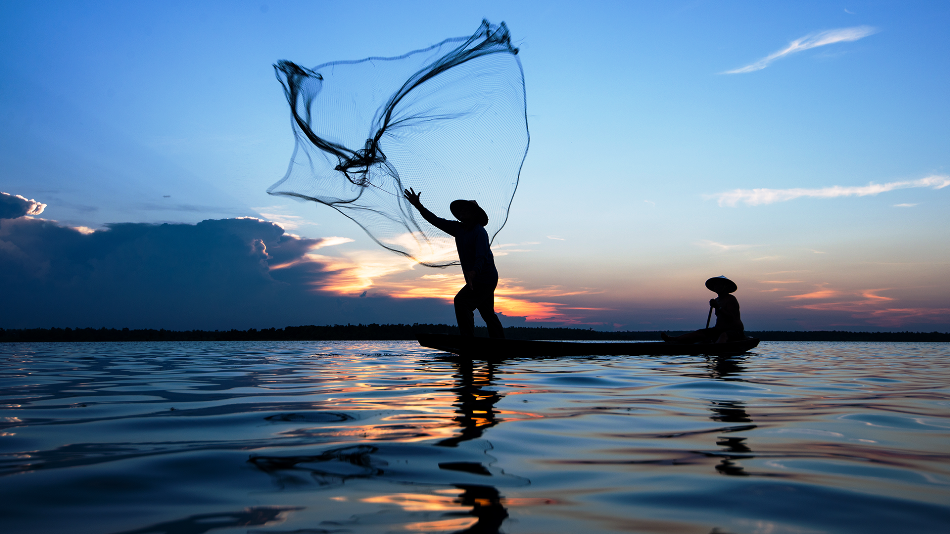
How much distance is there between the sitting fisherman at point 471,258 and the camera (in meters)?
10.2

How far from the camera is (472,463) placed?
2.82m

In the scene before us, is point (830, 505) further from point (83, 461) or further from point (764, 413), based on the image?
point (83, 461)

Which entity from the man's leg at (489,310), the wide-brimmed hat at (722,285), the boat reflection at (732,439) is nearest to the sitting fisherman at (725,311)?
the wide-brimmed hat at (722,285)

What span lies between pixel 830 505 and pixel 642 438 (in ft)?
4.64

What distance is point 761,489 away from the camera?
2406 mm

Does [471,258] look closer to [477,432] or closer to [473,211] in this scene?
[473,211]

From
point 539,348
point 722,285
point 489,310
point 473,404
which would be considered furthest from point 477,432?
point 722,285

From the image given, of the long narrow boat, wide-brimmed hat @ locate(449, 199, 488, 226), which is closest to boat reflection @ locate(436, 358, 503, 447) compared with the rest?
the long narrow boat

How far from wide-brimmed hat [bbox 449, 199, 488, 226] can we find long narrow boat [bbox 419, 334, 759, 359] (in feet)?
7.14

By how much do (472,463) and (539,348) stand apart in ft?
27.5

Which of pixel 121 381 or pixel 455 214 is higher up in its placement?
pixel 455 214

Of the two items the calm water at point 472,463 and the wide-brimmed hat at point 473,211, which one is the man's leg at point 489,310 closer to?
the wide-brimmed hat at point 473,211

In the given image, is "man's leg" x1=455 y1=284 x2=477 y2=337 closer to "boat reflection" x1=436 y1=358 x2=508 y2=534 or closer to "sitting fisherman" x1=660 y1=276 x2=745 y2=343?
"boat reflection" x1=436 y1=358 x2=508 y2=534

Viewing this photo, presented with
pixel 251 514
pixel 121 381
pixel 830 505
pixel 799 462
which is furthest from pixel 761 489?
pixel 121 381
